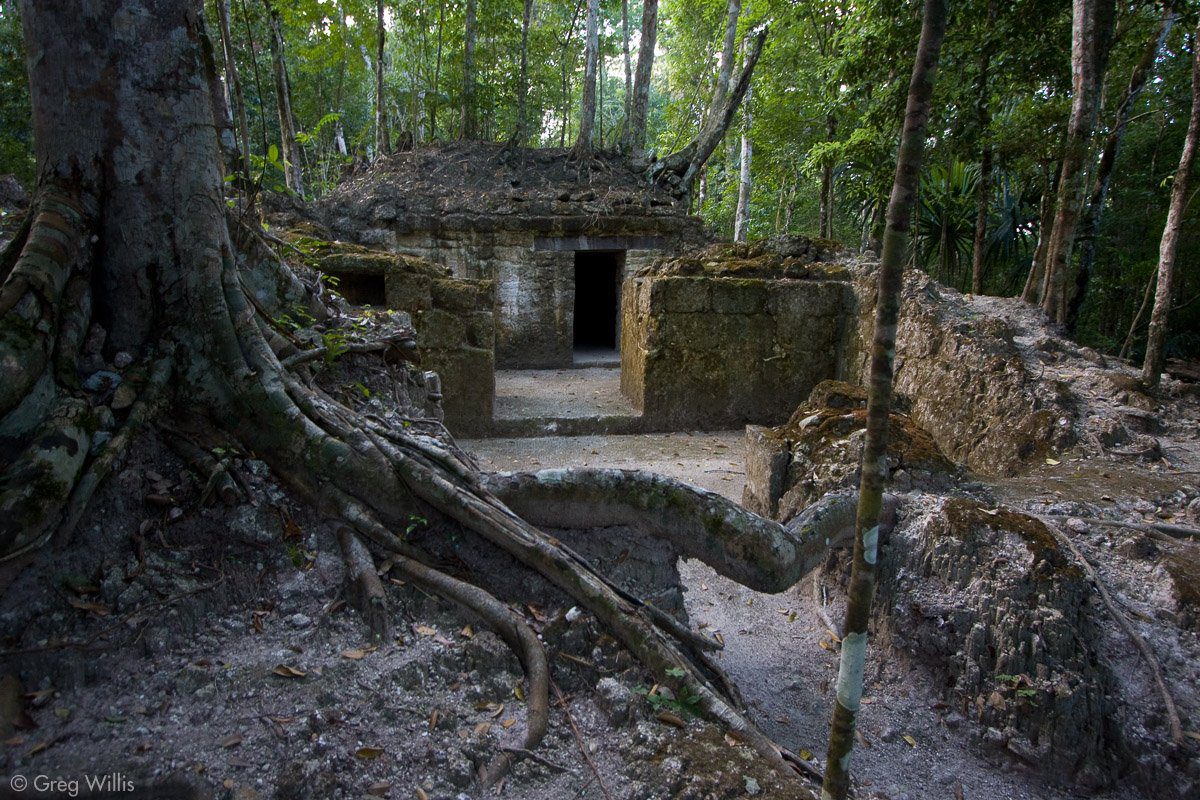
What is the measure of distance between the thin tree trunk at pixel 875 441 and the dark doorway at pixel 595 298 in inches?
494

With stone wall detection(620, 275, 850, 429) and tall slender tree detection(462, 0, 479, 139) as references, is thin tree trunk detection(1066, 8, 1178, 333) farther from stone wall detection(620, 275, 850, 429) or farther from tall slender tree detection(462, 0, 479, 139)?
tall slender tree detection(462, 0, 479, 139)

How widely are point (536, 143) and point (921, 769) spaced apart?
80.2 ft

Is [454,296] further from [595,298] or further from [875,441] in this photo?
[595,298]

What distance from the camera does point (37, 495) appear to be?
2.04 metres

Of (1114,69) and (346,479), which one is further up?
(1114,69)

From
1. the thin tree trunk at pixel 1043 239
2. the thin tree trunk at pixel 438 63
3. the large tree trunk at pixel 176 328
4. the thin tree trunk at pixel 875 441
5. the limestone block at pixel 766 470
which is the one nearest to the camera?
the thin tree trunk at pixel 875 441

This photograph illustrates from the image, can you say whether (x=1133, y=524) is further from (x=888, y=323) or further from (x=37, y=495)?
(x=37, y=495)

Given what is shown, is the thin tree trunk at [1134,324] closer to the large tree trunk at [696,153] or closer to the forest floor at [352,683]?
the forest floor at [352,683]

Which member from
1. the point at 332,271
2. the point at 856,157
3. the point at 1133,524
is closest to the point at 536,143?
the point at 856,157

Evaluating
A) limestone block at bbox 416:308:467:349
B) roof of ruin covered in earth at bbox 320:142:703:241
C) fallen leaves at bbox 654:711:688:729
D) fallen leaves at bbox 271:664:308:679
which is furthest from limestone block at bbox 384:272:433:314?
fallen leaves at bbox 654:711:688:729

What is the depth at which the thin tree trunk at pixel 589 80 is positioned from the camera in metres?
13.1

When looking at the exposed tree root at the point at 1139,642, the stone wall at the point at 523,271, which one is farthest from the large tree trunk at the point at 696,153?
the exposed tree root at the point at 1139,642

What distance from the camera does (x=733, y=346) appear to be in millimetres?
7668

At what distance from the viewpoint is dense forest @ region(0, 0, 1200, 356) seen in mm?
7094
